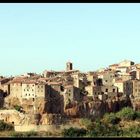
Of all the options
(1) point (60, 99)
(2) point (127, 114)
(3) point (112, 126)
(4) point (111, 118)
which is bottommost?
(3) point (112, 126)

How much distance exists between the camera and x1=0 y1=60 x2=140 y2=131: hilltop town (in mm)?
18672

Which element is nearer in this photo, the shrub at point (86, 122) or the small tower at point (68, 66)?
the shrub at point (86, 122)

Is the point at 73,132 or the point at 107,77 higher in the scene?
the point at 107,77

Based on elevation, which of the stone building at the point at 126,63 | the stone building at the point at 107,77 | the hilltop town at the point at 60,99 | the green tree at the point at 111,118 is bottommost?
the green tree at the point at 111,118

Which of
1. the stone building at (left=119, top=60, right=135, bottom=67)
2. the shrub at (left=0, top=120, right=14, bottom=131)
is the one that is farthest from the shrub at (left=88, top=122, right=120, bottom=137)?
the stone building at (left=119, top=60, right=135, bottom=67)

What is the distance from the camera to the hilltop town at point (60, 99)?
18672 millimetres

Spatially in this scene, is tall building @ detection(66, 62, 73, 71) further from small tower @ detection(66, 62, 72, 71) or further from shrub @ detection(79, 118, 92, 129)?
shrub @ detection(79, 118, 92, 129)

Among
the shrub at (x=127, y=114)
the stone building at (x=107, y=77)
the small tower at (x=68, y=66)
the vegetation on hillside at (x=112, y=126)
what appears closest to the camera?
the vegetation on hillside at (x=112, y=126)

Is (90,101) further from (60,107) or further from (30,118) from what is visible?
(30,118)

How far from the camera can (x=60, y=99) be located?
19.2 metres

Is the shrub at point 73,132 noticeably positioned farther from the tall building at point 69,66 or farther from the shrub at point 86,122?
A: the tall building at point 69,66

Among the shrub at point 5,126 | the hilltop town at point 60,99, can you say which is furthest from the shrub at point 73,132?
the shrub at point 5,126

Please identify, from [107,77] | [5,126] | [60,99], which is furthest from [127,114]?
[5,126]

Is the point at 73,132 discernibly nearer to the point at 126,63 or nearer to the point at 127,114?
the point at 127,114
